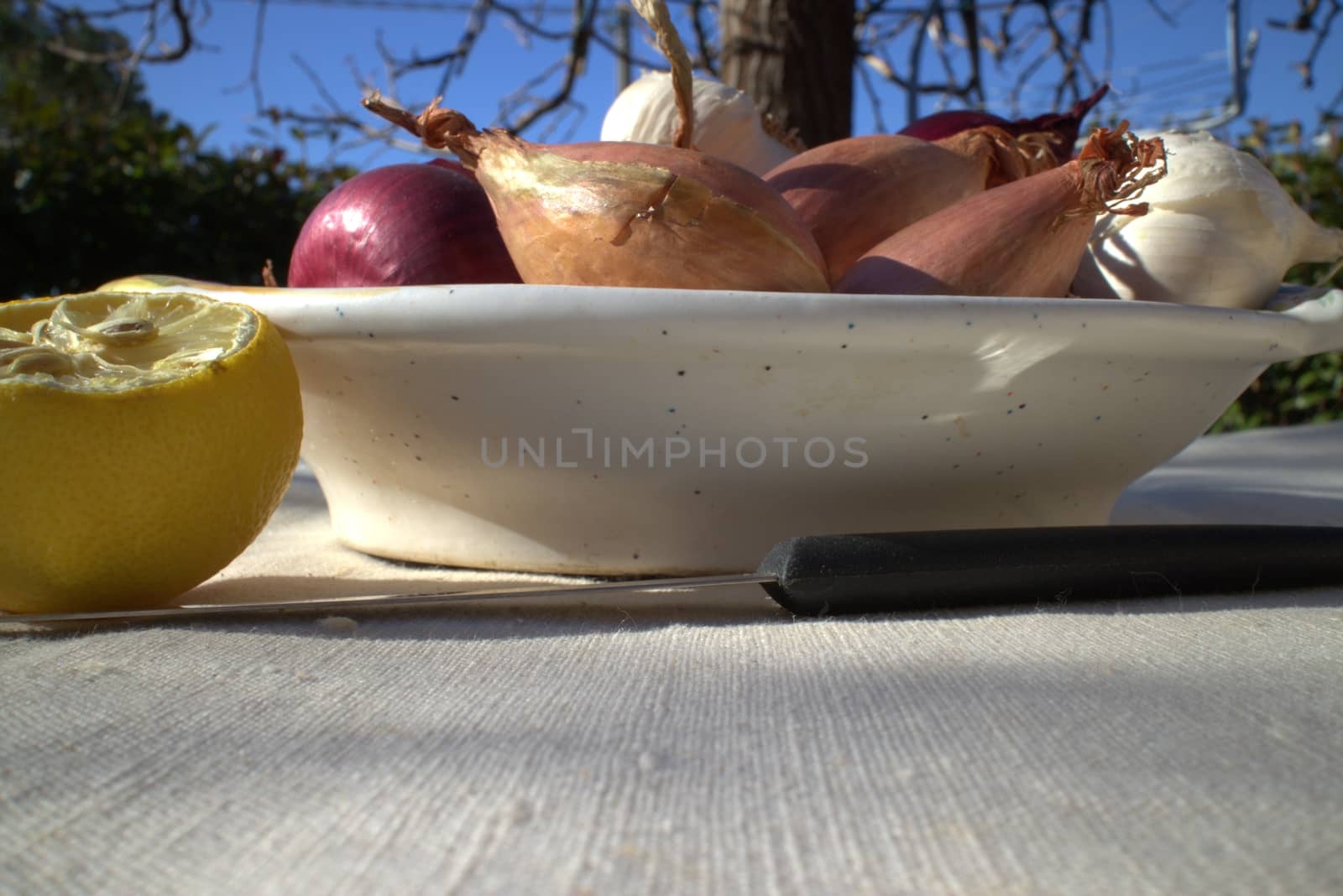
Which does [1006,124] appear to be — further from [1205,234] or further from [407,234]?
[407,234]

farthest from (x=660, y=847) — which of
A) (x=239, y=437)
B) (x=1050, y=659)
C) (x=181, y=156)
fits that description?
(x=181, y=156)

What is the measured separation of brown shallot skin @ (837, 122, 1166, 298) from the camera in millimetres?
514

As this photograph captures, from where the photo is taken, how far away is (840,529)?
529 millimetres

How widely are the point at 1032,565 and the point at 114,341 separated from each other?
43 centimetres

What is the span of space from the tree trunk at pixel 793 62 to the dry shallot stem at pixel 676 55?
72 cm

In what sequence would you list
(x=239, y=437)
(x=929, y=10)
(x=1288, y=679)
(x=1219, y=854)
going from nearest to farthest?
(x=1219, y=854), (x=1288, y=679), (x=239, y=437), (x=929, y=10)

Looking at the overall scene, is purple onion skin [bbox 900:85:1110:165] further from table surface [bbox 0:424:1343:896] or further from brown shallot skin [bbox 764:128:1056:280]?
table surface [bbox 0:424:1343:896]

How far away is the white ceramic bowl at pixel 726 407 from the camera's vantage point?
44cm

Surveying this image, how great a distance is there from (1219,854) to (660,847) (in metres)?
0.11

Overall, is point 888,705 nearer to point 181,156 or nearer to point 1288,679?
point 1288,679

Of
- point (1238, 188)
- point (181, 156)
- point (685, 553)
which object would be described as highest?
point (181, 156)

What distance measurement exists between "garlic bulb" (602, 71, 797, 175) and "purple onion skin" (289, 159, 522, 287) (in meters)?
0.19

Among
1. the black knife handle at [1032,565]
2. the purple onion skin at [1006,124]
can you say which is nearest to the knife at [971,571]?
the black knife handle at [1032,565]

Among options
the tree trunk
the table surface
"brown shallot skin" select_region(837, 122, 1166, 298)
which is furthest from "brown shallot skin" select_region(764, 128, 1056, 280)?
the tree trunk
